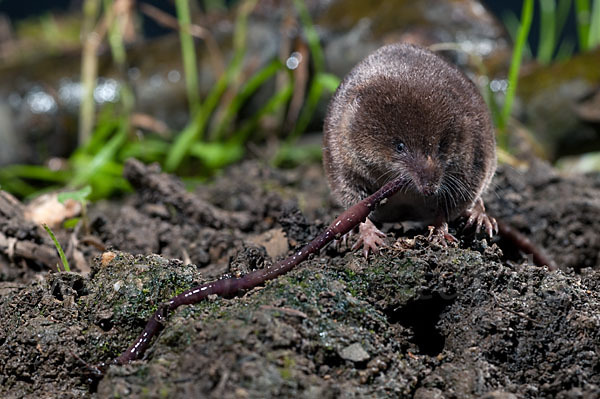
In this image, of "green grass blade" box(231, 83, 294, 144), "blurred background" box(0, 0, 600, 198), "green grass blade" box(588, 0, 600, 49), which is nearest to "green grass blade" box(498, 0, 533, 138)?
"blurred background" box(0, 0, 600, 198)

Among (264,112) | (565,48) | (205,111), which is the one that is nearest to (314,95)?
(264,112)

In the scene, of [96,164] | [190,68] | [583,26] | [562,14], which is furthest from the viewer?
[562,14]

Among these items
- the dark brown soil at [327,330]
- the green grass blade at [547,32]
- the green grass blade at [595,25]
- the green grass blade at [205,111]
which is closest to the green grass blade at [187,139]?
the green grass blade at [205,111]

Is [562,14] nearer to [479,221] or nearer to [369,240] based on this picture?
[479,221]

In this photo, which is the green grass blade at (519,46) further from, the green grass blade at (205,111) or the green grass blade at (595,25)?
the green grass blade at (595,25)

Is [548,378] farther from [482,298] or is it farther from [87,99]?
[87,99]

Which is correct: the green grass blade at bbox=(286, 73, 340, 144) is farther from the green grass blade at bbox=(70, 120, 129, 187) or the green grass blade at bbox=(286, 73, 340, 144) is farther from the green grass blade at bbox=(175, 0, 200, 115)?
the green grass blade at bbox=(70, 120, 129, 187)
